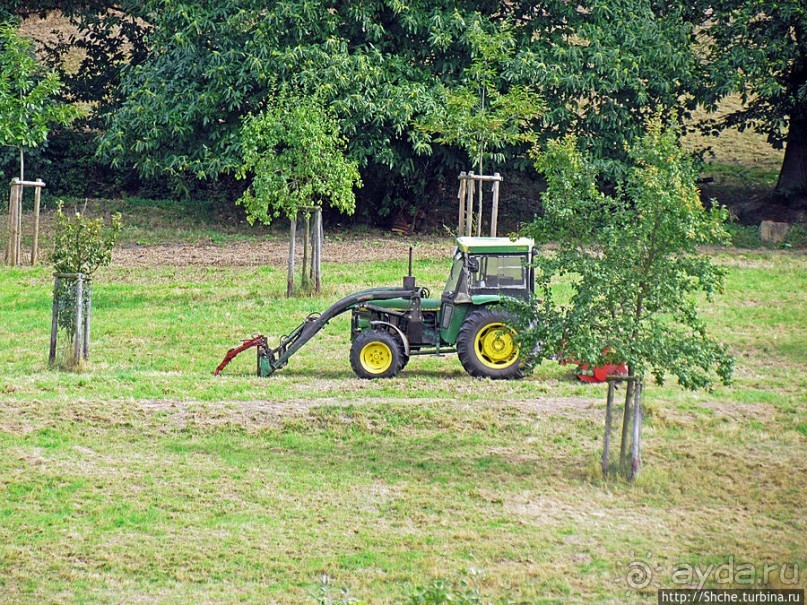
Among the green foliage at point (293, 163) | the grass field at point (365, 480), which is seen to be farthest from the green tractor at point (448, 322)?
the green foliage at point (293, 163)

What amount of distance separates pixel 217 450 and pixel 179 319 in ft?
23.1

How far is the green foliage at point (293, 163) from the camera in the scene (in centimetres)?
2114

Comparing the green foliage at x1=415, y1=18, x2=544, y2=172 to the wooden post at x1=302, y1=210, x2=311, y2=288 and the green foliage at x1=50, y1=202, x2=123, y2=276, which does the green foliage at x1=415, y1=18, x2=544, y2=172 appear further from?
the green foliage at x1=50, y1=202, x2=123, y2=276

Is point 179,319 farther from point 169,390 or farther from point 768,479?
point 768,479

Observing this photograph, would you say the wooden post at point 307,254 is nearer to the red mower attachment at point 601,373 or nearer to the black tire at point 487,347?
the black tire at point 487,347

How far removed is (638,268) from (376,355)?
14.9ft

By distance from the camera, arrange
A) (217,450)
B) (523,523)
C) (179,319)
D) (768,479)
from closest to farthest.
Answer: (523,523)
(768,479)
(217,450)
(179,319)

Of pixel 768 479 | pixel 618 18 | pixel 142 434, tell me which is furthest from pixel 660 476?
pixel 618 18

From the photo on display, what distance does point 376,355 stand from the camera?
16.2m

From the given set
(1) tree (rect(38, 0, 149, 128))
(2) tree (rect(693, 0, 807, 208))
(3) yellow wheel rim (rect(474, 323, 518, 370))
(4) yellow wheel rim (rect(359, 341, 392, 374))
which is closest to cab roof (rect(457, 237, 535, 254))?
(3) yellow wheel rim (rect(474, 323, 518, 370))

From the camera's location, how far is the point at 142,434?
14.0 meters

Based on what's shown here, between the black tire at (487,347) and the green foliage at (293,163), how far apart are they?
20.3 ft

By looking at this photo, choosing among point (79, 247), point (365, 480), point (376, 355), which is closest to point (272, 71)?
point (79, 247)

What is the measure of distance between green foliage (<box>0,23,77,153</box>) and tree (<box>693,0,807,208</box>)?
49.1ft
